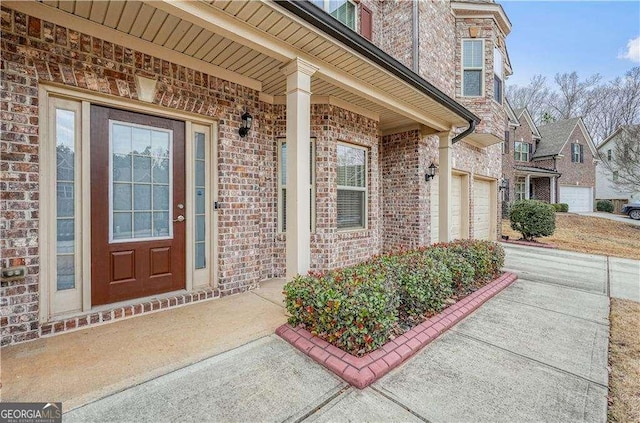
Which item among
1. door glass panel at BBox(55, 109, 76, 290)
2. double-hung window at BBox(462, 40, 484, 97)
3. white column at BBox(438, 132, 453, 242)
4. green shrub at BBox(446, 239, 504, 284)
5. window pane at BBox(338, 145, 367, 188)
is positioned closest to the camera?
door glass panel at BBox(55, 109, 76, 290)

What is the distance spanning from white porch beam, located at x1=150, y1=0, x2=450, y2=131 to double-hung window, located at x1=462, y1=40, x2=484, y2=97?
4.51 meters

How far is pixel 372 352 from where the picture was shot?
2.30m

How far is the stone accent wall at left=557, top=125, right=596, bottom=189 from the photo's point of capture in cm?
1930

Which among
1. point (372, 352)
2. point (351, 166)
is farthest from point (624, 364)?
point (351, 166)

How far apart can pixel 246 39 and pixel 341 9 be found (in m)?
4.14

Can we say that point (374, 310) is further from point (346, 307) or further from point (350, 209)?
point (350, 209)

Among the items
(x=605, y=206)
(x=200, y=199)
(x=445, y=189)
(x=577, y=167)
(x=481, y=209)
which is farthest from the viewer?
(x=605, y=206)

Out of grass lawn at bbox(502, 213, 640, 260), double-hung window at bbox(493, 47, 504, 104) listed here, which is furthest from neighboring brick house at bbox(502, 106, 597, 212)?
double-hung window at bbox(493, 47, 504, 104)

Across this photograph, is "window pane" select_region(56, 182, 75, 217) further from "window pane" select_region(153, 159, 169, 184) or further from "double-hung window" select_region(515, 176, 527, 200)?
"double-hung window" select_region(515, 176, 527, 200)

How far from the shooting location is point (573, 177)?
64.7 feet

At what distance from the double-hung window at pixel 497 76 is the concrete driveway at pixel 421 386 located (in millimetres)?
6910

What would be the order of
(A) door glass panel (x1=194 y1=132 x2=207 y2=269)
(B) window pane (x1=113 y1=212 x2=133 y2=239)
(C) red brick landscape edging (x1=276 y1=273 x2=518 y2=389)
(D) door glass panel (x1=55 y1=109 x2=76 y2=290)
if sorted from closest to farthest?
(C) red brick landscape edging (x1=276 y1=273 x2=518 y2=389), (D) door glass panel (x1=55 y1=109 x2=76 y2=290), (B) window pane (x1=113 y1=212 x2=133 y2=239), (A) door glass panel (x1=194 y1=132 x2=207 y2=269)

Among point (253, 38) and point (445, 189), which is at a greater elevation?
point (253, 38)

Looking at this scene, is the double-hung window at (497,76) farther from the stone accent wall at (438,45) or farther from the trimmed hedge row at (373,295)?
the trimmed hedge row at (373,295)
